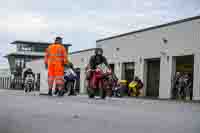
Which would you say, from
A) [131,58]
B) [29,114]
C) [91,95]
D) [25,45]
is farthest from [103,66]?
[25,45]

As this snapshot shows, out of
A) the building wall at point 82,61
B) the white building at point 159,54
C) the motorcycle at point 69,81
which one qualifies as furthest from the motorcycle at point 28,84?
the building wall at point 82,61

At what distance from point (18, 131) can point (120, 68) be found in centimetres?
3752

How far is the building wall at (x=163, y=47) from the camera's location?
3156cm

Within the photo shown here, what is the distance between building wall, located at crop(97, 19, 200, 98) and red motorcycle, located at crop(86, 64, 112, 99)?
615 inches

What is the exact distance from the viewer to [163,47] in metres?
35.2

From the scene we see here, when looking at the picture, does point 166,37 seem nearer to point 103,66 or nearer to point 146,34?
point 146,34

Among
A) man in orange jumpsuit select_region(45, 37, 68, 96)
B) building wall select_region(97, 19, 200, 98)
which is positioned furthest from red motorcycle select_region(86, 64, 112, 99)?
building wall select_region(97, 19, 200, 98)

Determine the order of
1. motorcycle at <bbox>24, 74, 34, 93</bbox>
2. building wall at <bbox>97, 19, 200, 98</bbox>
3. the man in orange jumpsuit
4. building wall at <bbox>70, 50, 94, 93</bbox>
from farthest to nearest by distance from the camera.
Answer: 1. building wall at <bbox>70, 50, 94, 93</bbox>
2. building wall at <bbox>97, 19, 200, 98</bbox>
3. motorcycle at <bbox>24, 74, 34, 93</bbox>
4. the man in orange jumpsuit

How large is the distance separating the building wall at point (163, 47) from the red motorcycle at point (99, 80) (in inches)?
615

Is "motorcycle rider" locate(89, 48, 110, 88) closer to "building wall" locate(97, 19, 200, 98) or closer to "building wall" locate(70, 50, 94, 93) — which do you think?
"building wall" locate(97, 19, 200, 98)

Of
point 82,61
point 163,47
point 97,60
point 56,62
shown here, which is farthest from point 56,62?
point 82,61

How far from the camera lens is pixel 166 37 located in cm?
3491

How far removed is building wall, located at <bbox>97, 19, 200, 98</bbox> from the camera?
104 ft

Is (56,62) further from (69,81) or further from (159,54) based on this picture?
(159,54)
